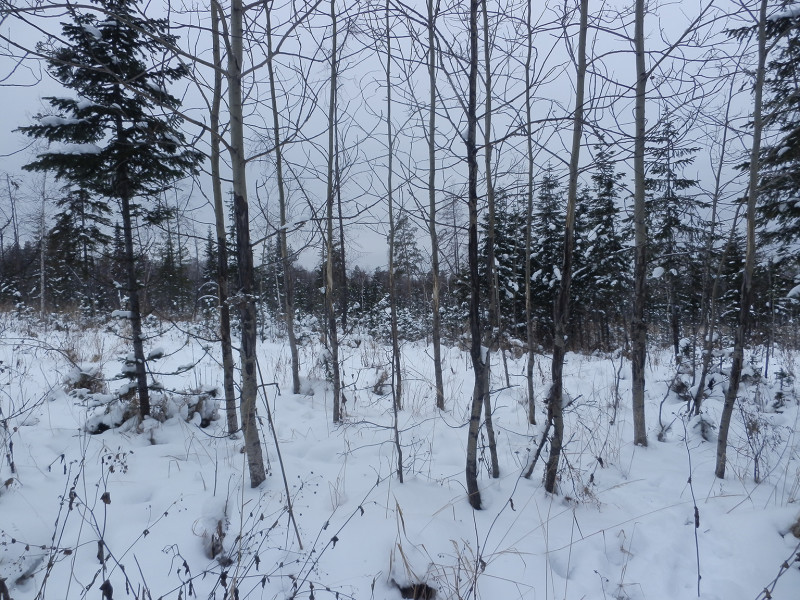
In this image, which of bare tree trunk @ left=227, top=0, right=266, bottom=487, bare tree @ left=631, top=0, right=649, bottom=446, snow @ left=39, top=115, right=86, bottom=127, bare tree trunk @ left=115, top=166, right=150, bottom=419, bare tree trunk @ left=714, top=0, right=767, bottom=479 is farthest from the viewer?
bare tree trunk @ left=115, top=166, right=150, bottom=419

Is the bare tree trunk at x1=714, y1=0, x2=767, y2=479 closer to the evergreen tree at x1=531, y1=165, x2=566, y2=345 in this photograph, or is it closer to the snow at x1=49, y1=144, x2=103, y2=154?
the snow at x1=49, y1=144, x2=103, y2=154

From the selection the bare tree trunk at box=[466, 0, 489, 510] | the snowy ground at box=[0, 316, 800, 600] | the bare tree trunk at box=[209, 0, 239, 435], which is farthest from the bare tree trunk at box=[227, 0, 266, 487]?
the bare tree trunk at box=[466, 0, 489, 510]

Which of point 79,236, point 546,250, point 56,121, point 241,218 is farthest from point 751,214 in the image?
point 546,250

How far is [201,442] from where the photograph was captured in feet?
14.6

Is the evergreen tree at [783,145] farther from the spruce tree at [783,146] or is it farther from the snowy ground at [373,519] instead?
the snowy ground at [373,519]

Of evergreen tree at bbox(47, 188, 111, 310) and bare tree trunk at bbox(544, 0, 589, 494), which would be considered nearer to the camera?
bare tree trunk at bbox(544, 0, 589, 494)

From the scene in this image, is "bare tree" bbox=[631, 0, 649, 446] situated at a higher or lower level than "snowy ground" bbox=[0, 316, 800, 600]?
higher

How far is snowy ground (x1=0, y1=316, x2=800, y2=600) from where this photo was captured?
2459 mm

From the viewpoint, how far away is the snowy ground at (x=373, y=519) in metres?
2.46

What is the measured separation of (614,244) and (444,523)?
17.0 meters

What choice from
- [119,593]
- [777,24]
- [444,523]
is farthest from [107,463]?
[777,24]

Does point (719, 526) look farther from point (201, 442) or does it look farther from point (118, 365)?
point (118, 365)

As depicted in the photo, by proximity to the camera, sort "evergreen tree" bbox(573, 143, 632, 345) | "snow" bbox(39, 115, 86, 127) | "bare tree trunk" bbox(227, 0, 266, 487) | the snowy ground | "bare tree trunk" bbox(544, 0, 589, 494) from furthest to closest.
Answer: "evergreen tree" bbox(573, 143, 632, 345) < "snow" bbox(39, 115, 86, 127) < "bare tree trunk" bbox(544, 0, 589, 494) < "bare tree trunk" bbox(227, 0, 266, 487) < the snowy ground

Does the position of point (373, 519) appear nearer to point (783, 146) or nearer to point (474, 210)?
point (474, 210)
